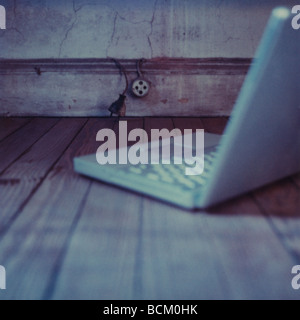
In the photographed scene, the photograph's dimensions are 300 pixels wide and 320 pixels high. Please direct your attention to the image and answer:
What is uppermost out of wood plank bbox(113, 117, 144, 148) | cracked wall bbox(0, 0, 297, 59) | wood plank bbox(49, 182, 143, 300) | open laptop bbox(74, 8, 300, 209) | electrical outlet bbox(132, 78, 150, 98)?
cracked wall bbox(0, 0, 297, 59)

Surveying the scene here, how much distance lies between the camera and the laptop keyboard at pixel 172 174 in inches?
29.3

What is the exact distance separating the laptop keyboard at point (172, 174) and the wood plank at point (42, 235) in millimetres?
126

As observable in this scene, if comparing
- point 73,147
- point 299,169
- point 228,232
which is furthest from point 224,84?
point 228,232

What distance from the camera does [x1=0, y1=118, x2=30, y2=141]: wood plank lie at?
156 centimetres

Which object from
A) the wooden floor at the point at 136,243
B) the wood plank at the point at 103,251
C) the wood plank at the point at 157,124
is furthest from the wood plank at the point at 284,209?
the wood plank at the point at 157,124

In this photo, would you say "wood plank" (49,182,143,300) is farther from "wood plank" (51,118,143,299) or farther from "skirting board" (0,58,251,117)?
"skirting board" (0,58,251,117)

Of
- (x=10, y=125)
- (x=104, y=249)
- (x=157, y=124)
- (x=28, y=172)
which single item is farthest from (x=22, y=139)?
(x=104, y=249)

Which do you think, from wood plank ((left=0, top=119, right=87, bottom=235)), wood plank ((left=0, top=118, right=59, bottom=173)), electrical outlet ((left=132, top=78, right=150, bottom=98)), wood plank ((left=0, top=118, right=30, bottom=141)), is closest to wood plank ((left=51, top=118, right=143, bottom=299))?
wood plank ((left=0, top=119, right=87, bottom=235))

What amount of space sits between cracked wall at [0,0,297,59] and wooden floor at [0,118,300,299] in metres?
1.13

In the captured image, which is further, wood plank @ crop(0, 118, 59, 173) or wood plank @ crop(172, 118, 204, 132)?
wood plank @ crop(172, 118, 204, 132)

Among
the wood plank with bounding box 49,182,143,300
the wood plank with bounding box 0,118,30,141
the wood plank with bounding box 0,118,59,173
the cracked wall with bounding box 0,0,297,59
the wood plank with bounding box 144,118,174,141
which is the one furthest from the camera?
the cracked wall with bounding box 0,0,297,59

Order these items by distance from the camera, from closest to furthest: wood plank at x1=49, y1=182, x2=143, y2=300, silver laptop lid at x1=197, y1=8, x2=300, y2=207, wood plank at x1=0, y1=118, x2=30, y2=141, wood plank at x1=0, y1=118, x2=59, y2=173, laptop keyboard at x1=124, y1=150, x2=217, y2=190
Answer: wood plank at x1=49, y1=182, x2=143, y2=300
silver laptop lid at x1=197, y1=8, x2=300, y2=207
laptop keyboard at x1=124, y1=150, x2=217, y2=190
wood plank at x1=0, y1=118, x2=59, y2=173
wood plank at x1=0, y1=118, x2=30, y2=141

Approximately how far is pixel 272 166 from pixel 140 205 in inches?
10.6

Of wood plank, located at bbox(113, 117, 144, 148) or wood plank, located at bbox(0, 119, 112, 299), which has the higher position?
wood plank, located at bbox(113, 117, 144, 148)
